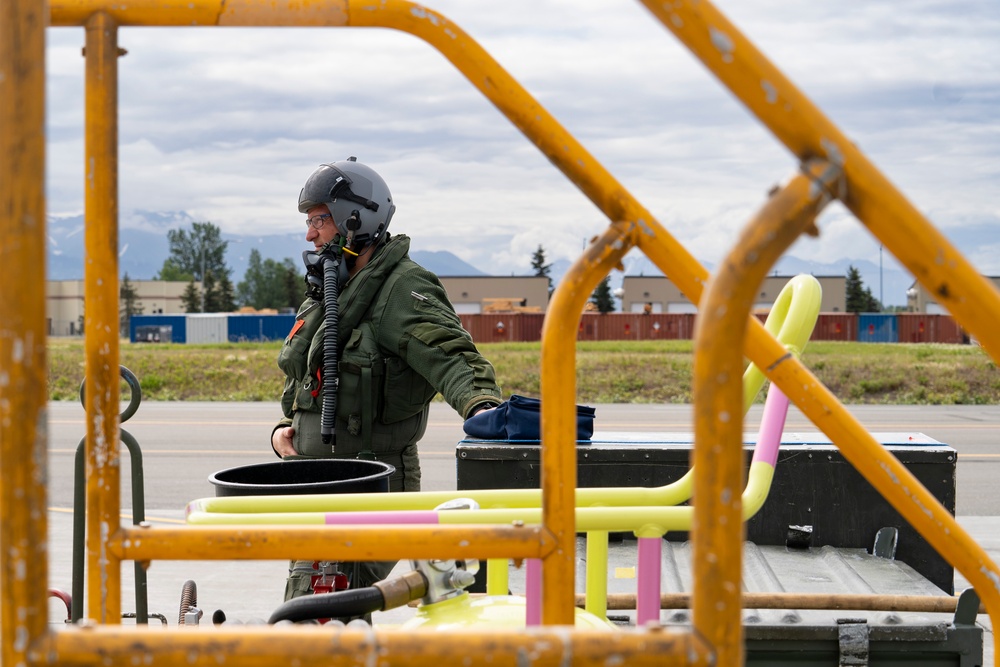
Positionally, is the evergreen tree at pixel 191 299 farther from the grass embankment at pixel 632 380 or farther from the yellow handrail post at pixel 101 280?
the yellow handrail post at pixel 101 280

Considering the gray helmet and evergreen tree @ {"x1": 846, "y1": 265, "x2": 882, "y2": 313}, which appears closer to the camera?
the gray helmet

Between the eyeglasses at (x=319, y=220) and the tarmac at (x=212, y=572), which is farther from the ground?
the eyeglasses at (x=319, y=220)

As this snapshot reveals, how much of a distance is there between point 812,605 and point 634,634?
6.21 feet

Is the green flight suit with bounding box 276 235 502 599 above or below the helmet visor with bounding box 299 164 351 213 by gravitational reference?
below

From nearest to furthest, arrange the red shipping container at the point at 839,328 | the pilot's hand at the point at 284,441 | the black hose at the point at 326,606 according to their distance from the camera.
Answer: the black hose at the point at 326,606, the pilot's hand at the point at 284,441, the red shipping container at the point at 839,328

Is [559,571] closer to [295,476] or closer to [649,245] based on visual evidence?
[649,245]

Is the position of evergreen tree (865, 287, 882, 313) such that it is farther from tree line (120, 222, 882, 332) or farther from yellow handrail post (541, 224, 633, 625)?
yellow handrail post (541, 224, 633, 625)

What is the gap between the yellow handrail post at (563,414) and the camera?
4.91ft

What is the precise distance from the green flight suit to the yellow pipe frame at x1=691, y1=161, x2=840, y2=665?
285cm

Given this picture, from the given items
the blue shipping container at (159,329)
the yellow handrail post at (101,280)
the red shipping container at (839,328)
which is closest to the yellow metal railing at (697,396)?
the yellow handrail post at (101,280)

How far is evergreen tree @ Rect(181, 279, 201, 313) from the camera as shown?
343ft

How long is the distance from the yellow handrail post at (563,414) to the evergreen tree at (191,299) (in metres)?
106

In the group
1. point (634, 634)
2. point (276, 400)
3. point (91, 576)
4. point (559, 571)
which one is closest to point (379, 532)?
point (559, 571)

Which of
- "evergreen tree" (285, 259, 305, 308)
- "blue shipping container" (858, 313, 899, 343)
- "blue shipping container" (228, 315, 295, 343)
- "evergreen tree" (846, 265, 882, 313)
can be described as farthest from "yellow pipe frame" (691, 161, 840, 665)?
"evergreen tree" (285, 259, 305, 308)
